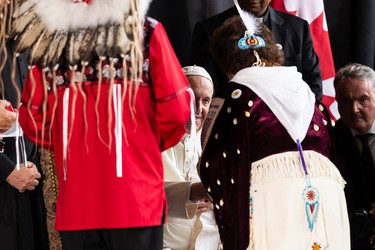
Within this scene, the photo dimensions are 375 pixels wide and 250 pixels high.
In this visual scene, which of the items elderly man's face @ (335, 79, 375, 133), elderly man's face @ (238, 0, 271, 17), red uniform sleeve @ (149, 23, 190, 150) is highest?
red uniform sleeve @ (149, 23, 190, 150)

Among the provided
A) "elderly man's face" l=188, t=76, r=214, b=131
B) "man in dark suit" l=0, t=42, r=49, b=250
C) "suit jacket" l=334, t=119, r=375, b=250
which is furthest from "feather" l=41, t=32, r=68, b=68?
"suit jacket" l=334, t=119, r=375, b=250

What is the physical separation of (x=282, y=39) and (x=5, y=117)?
174 centimetres

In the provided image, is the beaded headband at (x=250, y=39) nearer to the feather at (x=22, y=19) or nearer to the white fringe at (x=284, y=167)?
the white fringe at (x=284, y=167)

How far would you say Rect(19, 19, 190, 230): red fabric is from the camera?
9.07 ft

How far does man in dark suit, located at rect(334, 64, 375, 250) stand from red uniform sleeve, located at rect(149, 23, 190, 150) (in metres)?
1.38

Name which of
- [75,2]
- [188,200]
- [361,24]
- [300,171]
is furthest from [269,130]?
[361,24]

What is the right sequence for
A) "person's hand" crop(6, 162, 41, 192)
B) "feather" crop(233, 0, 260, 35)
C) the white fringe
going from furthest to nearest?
"person's hand" crop(6, 162, 41, 192) < "feather" crop(233, 0, 260, 35) < the white fringe

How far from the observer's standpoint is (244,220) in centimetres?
305

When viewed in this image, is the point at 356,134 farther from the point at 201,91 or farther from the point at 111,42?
the point at 111,42

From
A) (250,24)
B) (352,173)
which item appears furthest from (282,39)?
(250,24)

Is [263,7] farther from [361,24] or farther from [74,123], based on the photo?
[74,123]

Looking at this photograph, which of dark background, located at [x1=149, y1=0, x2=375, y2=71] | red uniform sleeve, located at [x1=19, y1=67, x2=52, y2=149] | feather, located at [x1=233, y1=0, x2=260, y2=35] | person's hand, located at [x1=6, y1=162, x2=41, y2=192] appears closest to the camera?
red uniform sleeve, located at [x1=19, y1=67, x2=52, y2=149]

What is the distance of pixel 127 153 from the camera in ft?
9.10

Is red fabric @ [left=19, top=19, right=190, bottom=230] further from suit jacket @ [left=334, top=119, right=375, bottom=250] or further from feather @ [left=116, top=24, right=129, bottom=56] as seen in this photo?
suit jacket @ [left=334, top=119, right=375, bottom=250]
